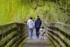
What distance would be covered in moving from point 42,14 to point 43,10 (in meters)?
0.63

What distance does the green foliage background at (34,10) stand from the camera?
36.0 metres

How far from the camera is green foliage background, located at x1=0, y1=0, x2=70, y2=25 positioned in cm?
3603

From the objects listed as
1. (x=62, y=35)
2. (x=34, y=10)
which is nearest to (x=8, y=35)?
(x=62, y=35)

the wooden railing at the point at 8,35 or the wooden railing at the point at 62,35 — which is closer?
the wooden railing at the point at 8,35

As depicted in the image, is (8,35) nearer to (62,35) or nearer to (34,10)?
(62,35)

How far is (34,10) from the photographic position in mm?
36594

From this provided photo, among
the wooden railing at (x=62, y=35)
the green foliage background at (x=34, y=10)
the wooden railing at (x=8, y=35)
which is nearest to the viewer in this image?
the wooden railing at (x=8, y=35)

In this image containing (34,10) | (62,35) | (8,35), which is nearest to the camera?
(8,35)

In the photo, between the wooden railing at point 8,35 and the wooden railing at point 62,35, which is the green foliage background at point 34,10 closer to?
the wooden railing at point 62,35

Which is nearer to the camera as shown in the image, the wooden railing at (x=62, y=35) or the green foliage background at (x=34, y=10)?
the wooden railing at (x=62, y=35)

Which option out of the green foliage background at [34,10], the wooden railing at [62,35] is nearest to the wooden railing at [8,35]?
the wooden railing at [62,35]

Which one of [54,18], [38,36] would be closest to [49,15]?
[54,18]

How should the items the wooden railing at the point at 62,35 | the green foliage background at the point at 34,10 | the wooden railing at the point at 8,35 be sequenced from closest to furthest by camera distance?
the wooden railing at the point at 8,35
the wooden railing at the point at 62,35
the green foliage background at the point at 34,10

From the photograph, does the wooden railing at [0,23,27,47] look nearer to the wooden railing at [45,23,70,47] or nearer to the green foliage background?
the wooden railing at [45,23,70,47]
